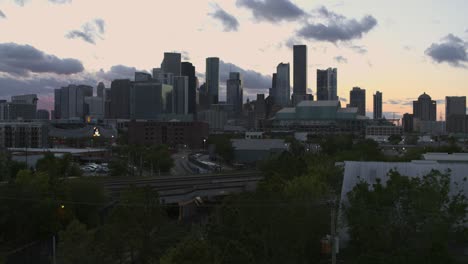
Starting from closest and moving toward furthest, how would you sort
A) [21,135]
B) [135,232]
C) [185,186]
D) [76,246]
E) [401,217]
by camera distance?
1. [76,246]
2. [135,232]
3. [401,217]
4. [185,186]
5. [21,135]

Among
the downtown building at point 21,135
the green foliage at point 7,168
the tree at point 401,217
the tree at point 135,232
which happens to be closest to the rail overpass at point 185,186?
the green foliage at point 7,168

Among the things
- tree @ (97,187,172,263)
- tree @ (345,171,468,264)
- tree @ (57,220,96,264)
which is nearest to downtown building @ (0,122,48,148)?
tree @ (97,187,172,263)

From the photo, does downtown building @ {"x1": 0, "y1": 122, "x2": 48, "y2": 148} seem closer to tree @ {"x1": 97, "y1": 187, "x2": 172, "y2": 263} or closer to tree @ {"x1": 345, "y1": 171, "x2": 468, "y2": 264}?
tree @ {"x1": 97, "y1": 187, "x2": 172, "y2": 263}

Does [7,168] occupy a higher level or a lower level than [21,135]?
lower

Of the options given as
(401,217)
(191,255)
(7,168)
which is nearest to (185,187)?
(7,168)

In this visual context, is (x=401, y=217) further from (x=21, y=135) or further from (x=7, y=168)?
(x=21, y=135)

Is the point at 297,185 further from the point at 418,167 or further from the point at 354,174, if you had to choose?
the point at 418,167

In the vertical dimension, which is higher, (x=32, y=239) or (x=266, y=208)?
(x=266, y=208)

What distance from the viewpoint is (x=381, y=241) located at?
24984mm

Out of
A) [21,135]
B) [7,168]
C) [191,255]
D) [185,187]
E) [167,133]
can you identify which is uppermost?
[167,133]

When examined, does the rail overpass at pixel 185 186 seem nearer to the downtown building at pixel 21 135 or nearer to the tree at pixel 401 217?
the tree at pixel 401 217

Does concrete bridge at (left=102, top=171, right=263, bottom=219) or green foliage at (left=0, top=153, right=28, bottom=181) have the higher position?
green foliage at (left=0, top=153, right=28, bottom=181)

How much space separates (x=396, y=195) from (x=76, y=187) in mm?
25773

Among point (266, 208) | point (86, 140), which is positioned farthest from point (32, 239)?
point (86, 140)
